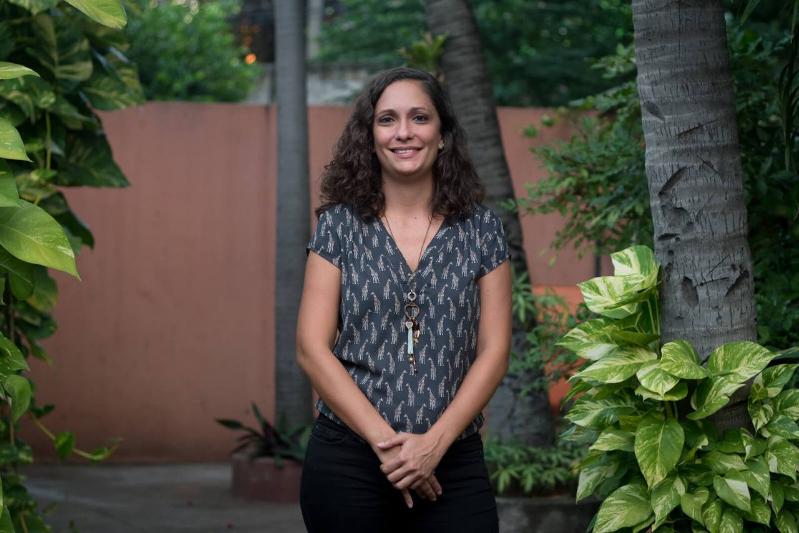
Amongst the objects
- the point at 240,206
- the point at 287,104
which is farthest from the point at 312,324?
the point at 240,206

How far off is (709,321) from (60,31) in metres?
2.54

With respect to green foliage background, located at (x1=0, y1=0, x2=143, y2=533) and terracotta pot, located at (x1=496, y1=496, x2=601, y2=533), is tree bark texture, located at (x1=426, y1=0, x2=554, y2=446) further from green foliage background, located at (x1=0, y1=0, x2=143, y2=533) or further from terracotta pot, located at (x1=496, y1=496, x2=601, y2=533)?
green foliage background, located at (x1=0, y1=0, x2=143, y2=533)

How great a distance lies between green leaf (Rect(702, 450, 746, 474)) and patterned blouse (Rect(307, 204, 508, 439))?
24.3 inches

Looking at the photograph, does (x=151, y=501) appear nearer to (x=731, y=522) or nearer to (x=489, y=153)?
(x=489, y=153)

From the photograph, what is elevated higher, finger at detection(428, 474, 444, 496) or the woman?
the woman

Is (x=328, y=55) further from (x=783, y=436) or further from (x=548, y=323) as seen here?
(x=783, y=436)

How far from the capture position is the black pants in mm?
3004

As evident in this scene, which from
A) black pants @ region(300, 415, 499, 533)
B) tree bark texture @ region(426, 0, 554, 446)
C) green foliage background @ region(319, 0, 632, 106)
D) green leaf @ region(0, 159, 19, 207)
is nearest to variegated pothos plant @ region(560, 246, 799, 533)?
black pants @ region(300, 415, 499, 533)

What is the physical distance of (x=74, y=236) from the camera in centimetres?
452

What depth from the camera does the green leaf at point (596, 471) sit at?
3.41m

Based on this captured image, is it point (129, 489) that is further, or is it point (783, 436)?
point (129, 489)

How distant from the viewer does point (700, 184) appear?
337 cm

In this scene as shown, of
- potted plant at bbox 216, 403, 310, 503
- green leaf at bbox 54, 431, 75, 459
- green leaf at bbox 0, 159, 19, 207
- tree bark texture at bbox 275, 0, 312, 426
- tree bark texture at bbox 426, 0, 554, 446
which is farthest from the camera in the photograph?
tree bark texture at bbox 275, 0, 312, 426

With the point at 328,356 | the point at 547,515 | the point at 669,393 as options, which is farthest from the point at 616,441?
the point at 547,515
